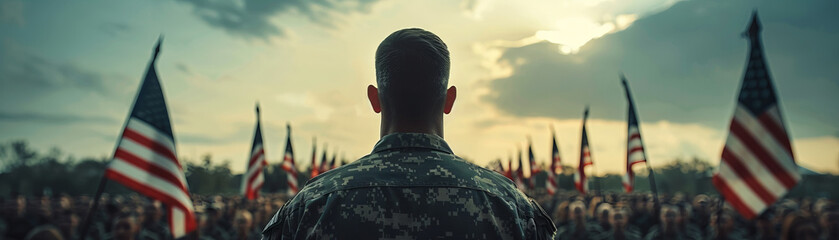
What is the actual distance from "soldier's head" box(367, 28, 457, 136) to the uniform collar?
0.07ft

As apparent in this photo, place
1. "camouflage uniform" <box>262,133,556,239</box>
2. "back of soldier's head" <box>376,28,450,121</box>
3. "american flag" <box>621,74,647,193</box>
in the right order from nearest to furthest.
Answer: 1. "camouflage uniform" <box>262,133,556,239</box>
2. "back of soldier's head" <box>376,28,450,121</box>
3. "american flag" <box>621,74,647,193</box>

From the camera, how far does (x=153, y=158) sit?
5.16m

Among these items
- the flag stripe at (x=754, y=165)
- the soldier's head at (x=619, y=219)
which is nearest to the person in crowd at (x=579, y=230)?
the soldier's head at (x=619, y=219)

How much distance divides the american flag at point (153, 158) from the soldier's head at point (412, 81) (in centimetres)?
410

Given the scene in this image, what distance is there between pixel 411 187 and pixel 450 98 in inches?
16.7

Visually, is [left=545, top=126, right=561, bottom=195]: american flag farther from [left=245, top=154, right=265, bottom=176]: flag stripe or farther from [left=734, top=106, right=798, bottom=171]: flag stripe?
[left=734, top=106, right=798, bottom=171]: flag stripe

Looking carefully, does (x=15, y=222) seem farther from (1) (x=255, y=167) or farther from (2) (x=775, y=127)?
(2) (x=775, y=127)

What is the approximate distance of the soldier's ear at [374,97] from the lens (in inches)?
74.5

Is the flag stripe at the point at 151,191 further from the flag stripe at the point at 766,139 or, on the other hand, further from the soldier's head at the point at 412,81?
the flag stripe at the point at 766,139

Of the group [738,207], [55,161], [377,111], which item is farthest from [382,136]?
[55,161]

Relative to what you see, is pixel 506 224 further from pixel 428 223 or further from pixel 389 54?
pixel 389 54

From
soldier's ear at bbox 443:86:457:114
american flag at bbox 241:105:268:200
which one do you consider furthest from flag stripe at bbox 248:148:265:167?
soldier's ear at bbox 443:86:457:114

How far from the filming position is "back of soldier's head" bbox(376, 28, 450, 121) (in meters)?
1.75

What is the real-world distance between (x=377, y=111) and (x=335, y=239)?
55 centimetres
